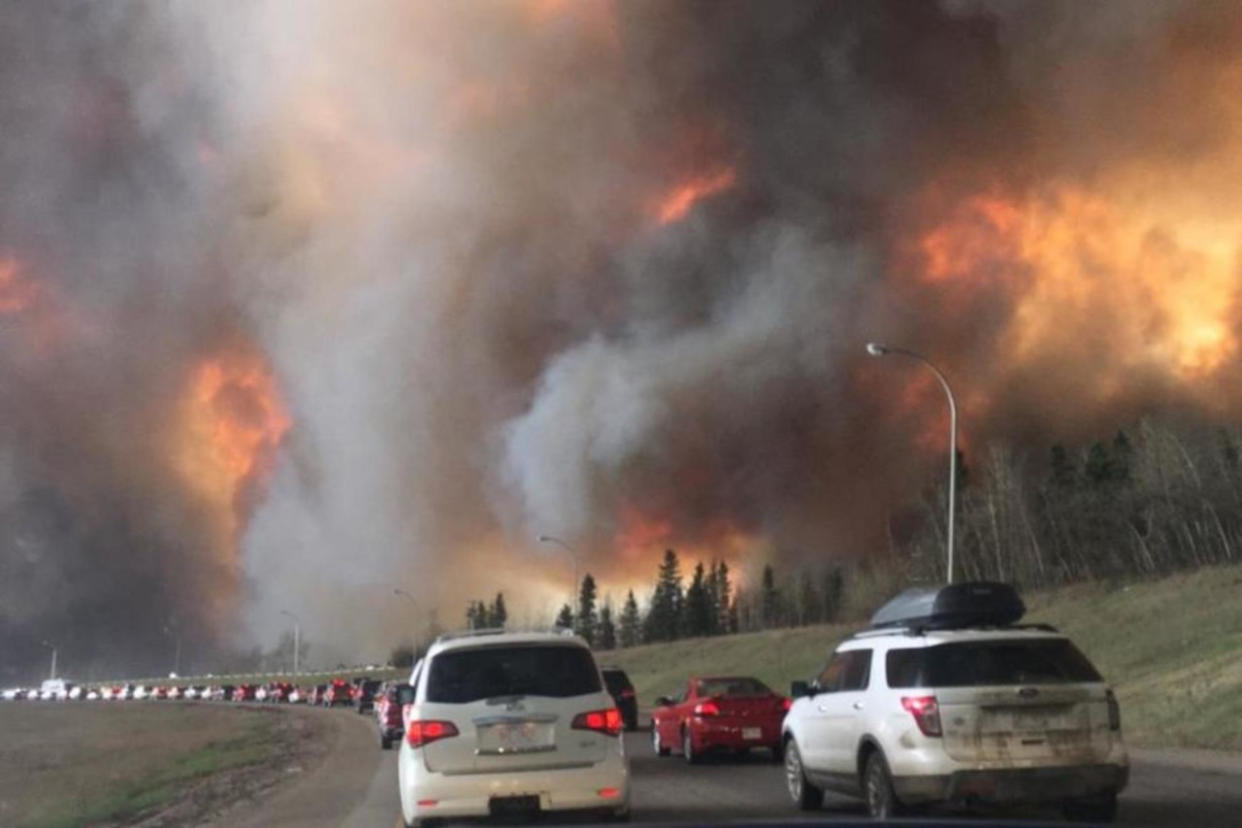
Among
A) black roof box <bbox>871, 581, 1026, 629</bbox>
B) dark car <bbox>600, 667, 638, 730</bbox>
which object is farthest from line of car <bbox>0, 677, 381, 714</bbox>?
black roof box <bbox>871, 581, 1026, 629</bbox>

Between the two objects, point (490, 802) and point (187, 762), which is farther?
point (187, 762)

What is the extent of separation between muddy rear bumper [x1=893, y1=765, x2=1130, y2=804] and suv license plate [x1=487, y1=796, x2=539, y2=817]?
3.38 metres

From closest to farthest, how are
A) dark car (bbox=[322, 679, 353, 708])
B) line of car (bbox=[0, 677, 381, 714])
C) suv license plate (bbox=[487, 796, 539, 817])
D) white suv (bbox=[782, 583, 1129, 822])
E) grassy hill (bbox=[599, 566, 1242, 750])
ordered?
suv license plate (bbox=[487, 796, 539, 817]) < white suv (bbox=[782, 583, 1129, 822]) < grassy hill (bbox=[599, 566, 1242, 750]) < line of car (bbox=[0, 677, 381, 714]) < dark car (bbox=[322, 679, 353, 708])

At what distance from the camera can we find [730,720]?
22.6 meters

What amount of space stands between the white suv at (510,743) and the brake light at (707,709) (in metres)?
10.8

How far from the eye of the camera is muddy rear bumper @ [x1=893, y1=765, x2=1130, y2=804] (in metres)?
11.9

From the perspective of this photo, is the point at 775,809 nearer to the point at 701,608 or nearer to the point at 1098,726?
the point at 1098,726

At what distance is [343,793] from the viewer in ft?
66.5

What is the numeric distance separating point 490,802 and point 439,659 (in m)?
1.39

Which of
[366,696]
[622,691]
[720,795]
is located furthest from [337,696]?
[720,795]

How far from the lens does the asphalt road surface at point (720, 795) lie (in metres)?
14.4

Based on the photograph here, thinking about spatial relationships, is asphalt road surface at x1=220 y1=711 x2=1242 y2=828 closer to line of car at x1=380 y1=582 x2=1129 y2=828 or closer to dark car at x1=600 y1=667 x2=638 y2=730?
line of car at x1=380 y1=582 x2=1129 y2=828

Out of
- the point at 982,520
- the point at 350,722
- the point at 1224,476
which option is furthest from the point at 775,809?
the point at 982,520

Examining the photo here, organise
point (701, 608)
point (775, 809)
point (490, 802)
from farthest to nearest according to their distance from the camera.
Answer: point (701, 608)
point (775, 809)
point (490, 802)
